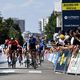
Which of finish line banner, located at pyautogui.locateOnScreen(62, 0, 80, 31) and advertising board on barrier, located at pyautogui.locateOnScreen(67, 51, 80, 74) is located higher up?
finish line banner, located at pyautogui.locateOnScreen(62, 0, 80, 31)

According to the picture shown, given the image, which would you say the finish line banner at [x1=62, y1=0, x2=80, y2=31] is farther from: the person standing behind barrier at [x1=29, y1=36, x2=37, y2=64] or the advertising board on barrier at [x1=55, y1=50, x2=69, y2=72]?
the advertising board on barrier at [x1=55, y1=50, x2=69, y2=72]

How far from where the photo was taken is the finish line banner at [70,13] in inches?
1519

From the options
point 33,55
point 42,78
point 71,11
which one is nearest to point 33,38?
point 33,55

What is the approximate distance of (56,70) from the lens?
2414 centimetres

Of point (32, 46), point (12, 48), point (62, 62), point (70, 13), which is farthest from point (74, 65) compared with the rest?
point (70, 13)

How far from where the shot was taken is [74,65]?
71.3ft

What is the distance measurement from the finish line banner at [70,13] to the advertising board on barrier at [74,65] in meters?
16.4

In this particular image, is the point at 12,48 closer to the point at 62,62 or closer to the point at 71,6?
the point at 62,62

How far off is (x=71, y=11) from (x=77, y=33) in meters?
18.3

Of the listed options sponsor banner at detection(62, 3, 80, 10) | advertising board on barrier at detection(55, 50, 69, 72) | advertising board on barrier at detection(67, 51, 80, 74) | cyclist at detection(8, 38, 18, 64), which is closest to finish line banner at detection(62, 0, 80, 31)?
sponsor banner at detection(62, 3, 80, 10)

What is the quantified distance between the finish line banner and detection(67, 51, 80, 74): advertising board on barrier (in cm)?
1645

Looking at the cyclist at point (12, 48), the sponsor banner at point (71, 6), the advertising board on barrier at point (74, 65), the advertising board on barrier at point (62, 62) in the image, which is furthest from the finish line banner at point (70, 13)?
the advertising board on barrier at point (74, 65)

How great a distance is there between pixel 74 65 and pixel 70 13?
18.1m

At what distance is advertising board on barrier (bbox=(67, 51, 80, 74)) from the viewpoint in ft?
70.0
